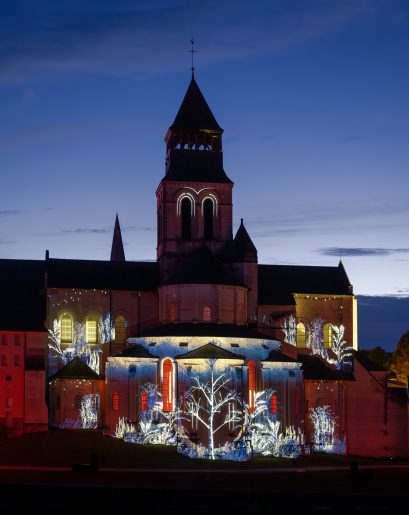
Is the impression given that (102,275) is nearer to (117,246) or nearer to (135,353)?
(135,353)

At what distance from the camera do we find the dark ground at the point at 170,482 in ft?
167

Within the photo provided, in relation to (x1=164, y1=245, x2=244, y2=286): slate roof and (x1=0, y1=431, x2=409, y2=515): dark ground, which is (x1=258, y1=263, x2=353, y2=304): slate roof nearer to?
(x1=164, y1=245, x2=244, y2=286): slate roof

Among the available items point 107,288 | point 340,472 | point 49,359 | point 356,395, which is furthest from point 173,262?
point 340,472

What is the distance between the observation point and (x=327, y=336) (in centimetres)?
10125

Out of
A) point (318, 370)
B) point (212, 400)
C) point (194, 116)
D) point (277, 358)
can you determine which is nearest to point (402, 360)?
point (318, 370)

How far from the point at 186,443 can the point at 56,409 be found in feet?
48.2

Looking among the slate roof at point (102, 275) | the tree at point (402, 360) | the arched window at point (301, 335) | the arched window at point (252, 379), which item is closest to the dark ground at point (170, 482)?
the arched window at point (252, 379)

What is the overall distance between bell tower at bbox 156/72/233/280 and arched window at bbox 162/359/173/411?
40.9 ft

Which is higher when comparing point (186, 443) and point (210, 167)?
point (210, 167)

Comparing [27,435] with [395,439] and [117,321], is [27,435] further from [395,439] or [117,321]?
[395,439]

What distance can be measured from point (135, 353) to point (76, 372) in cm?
690

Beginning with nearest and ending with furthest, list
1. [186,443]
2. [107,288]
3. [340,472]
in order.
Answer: [340,472], [186,443], [107,288]

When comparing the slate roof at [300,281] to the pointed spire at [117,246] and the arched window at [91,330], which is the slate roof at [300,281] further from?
the pointed spire at [117,246]

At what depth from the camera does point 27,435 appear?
88.6 metres
